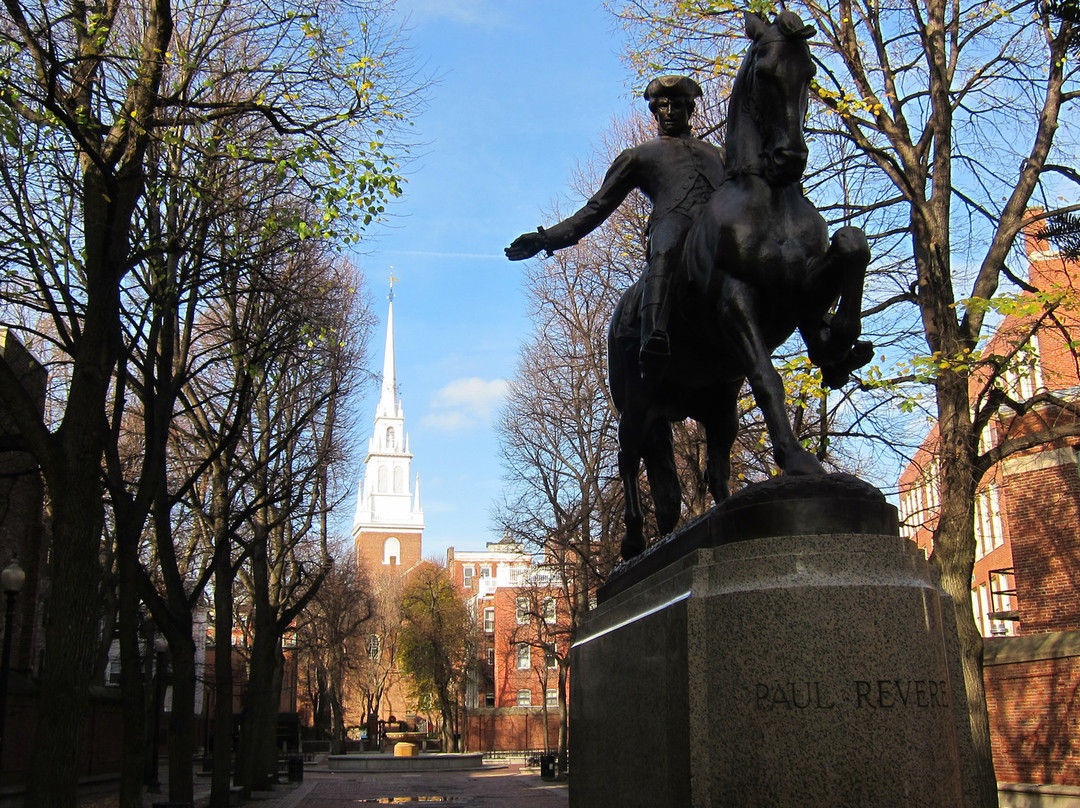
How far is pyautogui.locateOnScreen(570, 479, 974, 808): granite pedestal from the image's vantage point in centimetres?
406

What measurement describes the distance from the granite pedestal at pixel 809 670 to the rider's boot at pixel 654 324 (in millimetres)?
1266

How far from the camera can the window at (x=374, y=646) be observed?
74.1 metres

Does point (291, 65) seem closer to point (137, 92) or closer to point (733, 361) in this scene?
point (137, 92)

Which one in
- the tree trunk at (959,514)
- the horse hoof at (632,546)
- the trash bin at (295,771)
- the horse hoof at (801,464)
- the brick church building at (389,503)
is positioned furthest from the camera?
the brick church building at (389,503)

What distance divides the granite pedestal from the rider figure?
1762 millimetres

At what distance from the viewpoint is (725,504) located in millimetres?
4824

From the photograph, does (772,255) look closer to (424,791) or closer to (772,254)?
(772,254)

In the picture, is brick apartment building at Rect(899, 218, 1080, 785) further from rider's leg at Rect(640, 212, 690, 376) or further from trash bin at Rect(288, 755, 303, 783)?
trash bin at Rect(288, 755, 303, 783)

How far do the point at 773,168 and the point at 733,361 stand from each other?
1.25m

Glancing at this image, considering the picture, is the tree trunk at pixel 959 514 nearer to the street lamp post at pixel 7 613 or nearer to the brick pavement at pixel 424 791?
the brick pavement at pixel 424 791

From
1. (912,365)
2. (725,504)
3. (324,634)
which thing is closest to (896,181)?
(912,365)

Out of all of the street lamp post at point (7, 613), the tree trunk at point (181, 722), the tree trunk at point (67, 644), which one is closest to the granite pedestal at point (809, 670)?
the tree trunk at point (67, 644)

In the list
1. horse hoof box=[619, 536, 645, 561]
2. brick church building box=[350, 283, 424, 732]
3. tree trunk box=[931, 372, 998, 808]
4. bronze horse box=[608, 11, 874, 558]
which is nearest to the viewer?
bronze horse box=[608, 11, 874, 558]

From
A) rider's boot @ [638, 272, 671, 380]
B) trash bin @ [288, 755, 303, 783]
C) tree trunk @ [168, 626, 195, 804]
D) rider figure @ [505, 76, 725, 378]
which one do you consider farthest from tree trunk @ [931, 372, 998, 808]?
trash bin @ [288, 755, 303, 783]
